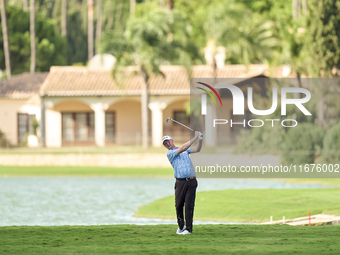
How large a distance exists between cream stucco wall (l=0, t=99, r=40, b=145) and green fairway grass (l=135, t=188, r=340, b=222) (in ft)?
90.0

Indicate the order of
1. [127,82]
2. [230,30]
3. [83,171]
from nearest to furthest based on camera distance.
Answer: [83,171] < [230,30] < [127,82]

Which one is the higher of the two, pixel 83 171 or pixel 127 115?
pixel 127 115

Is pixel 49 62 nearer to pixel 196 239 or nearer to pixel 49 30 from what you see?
pixel 49 30

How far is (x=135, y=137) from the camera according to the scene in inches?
1603

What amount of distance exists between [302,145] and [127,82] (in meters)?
18.7

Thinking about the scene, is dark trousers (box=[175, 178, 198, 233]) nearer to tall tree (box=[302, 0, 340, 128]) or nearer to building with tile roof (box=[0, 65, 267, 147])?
tall tree (box=[302, 0, 340, 128])

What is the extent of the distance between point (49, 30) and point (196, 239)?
6477 cm

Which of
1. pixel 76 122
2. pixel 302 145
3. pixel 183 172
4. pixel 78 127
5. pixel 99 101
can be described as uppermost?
pixel 183 172

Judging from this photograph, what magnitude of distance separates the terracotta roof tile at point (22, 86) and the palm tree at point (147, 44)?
28.9 ft

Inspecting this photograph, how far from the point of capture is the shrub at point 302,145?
31094mm

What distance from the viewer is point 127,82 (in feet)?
157

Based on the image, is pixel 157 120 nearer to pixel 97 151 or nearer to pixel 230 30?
pixel 230 30

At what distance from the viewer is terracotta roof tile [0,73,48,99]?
49156 mm

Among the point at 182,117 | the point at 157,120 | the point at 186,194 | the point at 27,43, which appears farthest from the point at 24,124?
the point at 186,194
